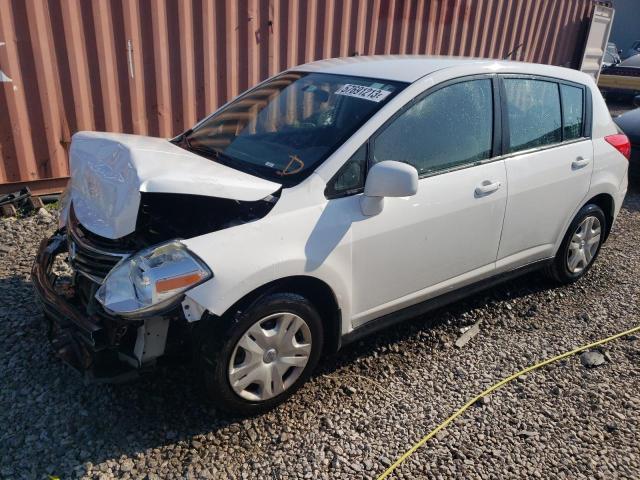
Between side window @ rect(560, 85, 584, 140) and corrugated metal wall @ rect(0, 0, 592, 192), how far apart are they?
12.0 ft

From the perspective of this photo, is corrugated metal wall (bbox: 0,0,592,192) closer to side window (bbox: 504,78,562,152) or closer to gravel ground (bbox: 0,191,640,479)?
gravel ground (bbox: 0,191,640,479)

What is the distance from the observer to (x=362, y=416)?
2861 mm

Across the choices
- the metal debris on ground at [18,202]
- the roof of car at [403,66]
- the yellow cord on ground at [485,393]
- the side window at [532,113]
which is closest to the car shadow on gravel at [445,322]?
the yellow cord on ground at [485,393]

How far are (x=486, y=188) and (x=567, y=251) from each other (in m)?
1.35

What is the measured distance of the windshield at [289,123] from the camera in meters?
2.88

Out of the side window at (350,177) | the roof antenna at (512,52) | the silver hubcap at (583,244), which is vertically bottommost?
the silver hubcap at (583,244)

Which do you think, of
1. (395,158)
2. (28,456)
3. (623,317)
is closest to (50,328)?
(28,456)

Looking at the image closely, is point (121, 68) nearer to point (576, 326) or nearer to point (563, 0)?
point (576, 326)

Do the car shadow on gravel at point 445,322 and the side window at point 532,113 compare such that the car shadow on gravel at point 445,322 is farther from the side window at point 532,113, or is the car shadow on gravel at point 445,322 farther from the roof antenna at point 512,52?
the roof antenna at point 512,52

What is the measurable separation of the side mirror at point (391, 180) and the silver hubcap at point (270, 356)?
Result: 0.75 m

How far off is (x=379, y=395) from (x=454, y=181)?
1.30 m

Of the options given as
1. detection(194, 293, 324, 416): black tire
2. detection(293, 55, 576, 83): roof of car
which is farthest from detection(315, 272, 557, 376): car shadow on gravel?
detection(293, 55, 576, 83): roof of car

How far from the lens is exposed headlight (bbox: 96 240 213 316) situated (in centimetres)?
232

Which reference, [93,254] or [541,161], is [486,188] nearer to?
[541,161]
